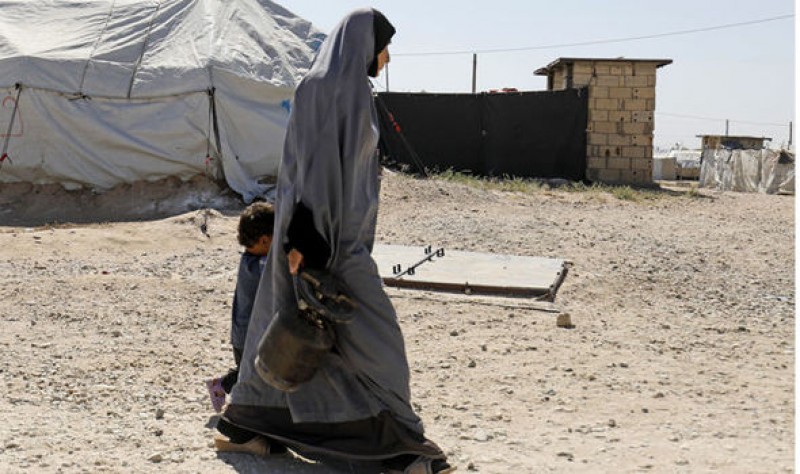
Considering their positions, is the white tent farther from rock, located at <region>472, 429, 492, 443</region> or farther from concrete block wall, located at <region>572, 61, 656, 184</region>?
rock, located at <region>472, 429, 492, 443</region>

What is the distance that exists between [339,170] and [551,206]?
10794mm

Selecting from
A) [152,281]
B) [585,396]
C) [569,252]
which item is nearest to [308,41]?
[569,252]

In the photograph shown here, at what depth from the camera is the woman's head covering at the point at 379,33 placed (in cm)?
325

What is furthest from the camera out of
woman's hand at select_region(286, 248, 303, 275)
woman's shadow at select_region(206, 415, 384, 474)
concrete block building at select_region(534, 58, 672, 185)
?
concrete block building at select_region(534, 58, 672, 185)

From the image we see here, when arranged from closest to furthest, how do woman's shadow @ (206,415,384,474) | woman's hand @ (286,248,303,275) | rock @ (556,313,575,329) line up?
woman's hand @ (286,248,303,275) < woman's shadow @ (206,415,384,474) < rock @ (556,313,575,329)

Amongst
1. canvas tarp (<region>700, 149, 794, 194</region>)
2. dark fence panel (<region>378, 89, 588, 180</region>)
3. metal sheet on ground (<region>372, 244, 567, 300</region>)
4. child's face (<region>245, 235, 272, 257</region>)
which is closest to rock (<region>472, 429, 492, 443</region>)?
child's face (<region>245, 235, 272, 257</region>)

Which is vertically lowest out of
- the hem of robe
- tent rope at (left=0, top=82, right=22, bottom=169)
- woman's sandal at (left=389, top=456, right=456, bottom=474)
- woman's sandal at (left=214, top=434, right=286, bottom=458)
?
woman's sandal at (left=214, top=434, right=286, bottom=458)

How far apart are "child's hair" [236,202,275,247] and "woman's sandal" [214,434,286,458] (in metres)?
0.78

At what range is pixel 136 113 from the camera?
44.5 feet

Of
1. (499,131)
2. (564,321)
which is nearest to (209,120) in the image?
(499,131)

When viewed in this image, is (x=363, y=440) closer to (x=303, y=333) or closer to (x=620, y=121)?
(x=303, y=333)

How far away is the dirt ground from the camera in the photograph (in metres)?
3.70

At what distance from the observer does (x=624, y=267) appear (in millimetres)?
8211

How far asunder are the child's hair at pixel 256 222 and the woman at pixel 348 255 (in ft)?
1.89
